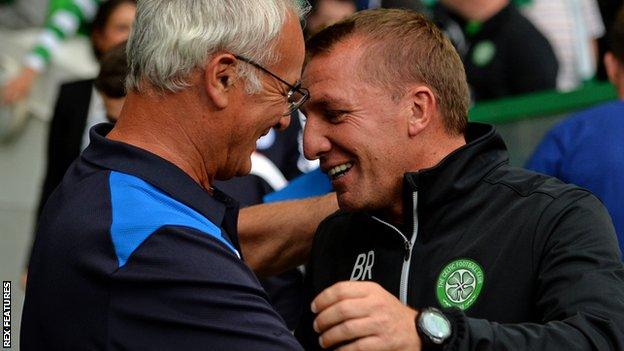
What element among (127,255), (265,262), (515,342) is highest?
(127,255)

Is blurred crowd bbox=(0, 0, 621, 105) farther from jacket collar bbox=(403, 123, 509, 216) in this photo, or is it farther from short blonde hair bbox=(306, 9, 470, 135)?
jacket collar bbox=(403, 123, 509, 216)

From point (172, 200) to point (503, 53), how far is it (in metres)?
4.12

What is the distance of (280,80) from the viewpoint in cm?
294

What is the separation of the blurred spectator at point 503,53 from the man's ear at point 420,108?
332 cm

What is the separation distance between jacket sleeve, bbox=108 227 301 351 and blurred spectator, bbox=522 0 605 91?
473 centimetres

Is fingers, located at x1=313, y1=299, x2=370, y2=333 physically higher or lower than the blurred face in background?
higher

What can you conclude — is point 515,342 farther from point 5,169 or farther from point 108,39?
point 5,169

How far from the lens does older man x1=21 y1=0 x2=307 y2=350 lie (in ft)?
8.32

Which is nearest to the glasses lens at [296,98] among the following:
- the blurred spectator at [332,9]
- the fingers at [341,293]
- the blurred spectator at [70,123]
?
the fingers at [341,293]

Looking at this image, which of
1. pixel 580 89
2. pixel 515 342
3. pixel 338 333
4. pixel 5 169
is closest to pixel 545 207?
pixel 515 342

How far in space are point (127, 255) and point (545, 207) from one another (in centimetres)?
100

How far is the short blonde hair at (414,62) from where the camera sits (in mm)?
3318

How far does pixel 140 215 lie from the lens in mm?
2594

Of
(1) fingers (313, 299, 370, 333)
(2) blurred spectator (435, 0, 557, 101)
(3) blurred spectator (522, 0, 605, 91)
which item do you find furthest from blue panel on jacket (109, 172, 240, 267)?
(3) blurred spectator (522, 0, 605, 91)
